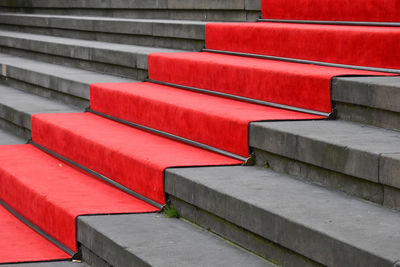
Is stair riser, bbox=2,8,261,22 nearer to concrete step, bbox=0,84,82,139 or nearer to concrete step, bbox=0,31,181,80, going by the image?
concrete step, bbox=0,31,181,80

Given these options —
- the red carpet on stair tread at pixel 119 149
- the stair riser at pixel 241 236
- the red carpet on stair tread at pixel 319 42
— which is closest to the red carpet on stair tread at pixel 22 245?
the red carpet on stair tread at pixel 119 149

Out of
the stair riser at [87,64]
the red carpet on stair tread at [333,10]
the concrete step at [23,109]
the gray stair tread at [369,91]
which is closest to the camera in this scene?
the gray stair tread at [369,91]

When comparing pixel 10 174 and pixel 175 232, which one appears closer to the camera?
pixel 175 232

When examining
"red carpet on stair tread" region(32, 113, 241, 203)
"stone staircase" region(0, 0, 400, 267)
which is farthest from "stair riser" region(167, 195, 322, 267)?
"red carpet on stair tread" region(32, 113, 241, 203)

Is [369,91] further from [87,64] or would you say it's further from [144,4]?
[144,4]

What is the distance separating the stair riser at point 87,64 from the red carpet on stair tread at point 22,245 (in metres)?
1.47

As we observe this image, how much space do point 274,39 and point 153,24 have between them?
5.10 ft

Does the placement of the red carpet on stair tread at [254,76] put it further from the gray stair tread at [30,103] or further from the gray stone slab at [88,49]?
the gray stair tread at [30,103]

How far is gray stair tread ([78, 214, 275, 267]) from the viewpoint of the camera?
2071 mm

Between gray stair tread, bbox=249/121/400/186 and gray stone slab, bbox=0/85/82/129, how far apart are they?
2.00 m

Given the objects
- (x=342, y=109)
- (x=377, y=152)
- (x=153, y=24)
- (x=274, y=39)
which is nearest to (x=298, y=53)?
(x=274, y=39)

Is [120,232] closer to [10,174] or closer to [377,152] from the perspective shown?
[377,152]

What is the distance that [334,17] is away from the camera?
348 cm

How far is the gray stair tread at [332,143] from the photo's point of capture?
6.79 feet
